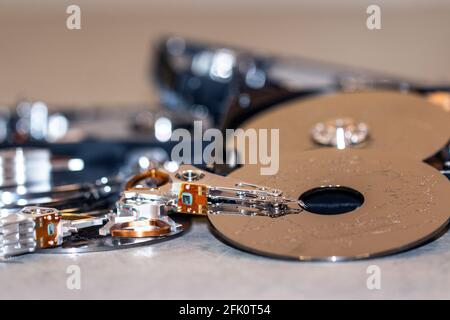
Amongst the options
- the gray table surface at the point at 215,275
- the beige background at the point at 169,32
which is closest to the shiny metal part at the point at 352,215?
the gray table surface at the point at 215,275

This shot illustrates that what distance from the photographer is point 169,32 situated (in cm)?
168

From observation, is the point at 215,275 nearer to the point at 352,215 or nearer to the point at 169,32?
the point at 352,215

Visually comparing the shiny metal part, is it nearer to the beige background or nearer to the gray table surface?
the gray table surface

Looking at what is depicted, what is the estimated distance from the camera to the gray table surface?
0.48 m

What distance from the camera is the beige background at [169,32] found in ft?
4.70

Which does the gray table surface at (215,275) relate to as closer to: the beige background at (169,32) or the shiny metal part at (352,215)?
the shiny metal part at (352,215)

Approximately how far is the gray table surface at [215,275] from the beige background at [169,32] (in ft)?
2.66

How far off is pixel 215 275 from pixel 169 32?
1.23m

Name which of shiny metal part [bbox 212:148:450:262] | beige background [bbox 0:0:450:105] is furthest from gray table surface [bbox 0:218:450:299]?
beige background [bbox 0:0:450:105]

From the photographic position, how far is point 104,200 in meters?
0.63

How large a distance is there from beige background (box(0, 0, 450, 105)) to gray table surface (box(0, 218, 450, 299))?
81 cm

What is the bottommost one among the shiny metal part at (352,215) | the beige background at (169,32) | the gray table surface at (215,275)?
the gray table surface at (215,275)

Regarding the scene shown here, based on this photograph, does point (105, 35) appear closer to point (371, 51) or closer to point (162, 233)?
point (371, 51)

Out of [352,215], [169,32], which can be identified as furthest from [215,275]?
[169,32]
